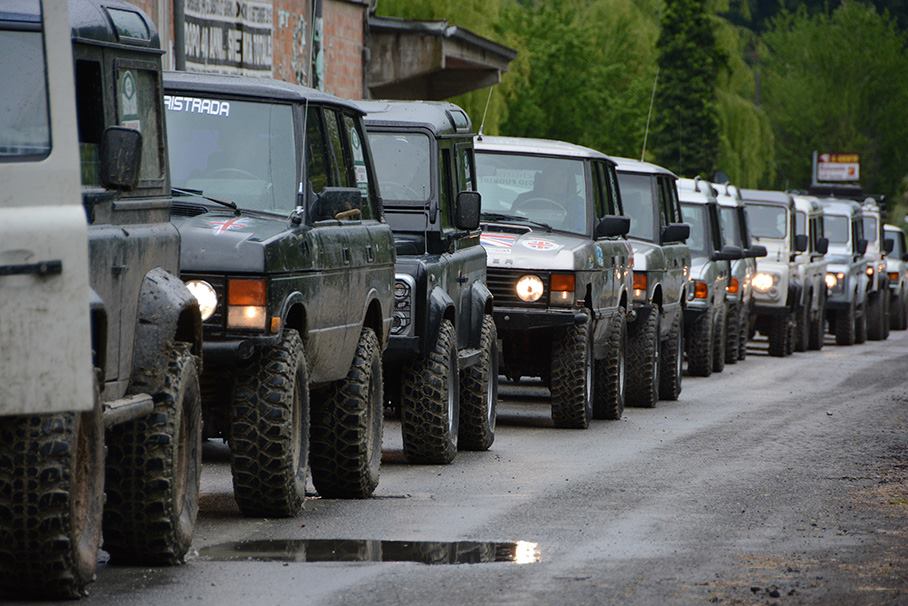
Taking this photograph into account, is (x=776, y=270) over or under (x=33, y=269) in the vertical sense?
under

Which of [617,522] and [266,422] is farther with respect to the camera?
[617,522]

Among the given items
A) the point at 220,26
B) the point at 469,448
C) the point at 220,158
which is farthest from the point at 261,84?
the point at 220,26

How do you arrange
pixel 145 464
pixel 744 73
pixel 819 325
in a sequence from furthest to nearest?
pixel 744 73 < pixel 819 325 < pixel 145 464

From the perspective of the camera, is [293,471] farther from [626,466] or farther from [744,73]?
[744,73]

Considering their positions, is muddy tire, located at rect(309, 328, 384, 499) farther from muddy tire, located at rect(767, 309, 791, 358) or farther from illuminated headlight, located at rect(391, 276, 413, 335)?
muddy tire, located at rect(767, 309, 791, 358)

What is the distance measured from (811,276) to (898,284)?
13.0 metres

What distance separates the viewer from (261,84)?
11070 mm

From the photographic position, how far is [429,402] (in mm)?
13219

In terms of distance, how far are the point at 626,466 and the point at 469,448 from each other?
148 cm

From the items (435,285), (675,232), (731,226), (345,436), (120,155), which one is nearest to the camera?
(120,155)

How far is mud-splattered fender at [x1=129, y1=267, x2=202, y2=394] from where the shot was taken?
8586 millimetres

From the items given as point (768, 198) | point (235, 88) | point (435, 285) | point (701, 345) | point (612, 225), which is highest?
point (235, 88)

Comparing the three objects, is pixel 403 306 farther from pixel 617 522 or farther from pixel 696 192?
pixel 696 192

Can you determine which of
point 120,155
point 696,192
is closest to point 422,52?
point 696,192
